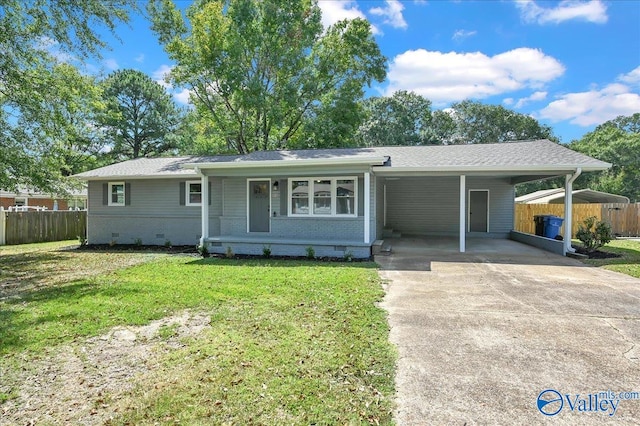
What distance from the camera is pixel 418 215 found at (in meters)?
15.1

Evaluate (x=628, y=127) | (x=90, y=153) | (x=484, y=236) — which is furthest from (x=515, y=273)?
(x=628, y=127)

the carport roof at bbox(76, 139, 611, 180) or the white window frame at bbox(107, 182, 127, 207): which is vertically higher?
the carport roof at bbox(76, 139, 611, 180)

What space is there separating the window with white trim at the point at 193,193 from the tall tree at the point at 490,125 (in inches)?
1178

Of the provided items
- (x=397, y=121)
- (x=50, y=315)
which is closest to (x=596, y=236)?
(x=50, y=315)

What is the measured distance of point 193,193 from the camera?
1324 cm

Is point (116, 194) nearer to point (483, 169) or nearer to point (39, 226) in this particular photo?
point (39, 226)

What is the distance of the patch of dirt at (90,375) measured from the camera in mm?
2738

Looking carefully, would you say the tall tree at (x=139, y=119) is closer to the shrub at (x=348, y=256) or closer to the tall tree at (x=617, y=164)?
the shrub at (x=348, y=256)

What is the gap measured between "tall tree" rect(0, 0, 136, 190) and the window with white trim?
4475 millimetres

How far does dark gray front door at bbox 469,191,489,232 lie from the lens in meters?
14.5

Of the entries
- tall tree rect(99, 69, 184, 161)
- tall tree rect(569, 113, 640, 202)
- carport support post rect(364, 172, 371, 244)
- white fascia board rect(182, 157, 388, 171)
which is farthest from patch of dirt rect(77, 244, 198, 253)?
tall tree rect(569, 113, 640, 202)

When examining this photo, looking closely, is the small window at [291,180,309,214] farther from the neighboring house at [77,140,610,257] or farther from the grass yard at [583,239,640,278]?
the grass yard at [583,239,640,278]

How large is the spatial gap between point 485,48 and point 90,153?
2838cm

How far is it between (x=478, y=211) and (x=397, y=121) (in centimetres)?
1920
